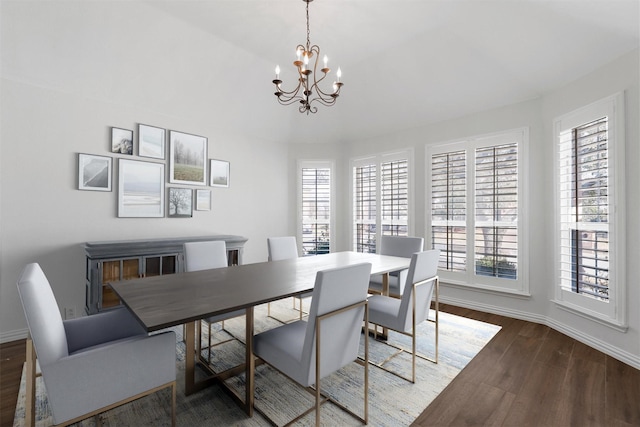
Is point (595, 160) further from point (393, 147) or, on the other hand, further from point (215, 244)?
point (215, 244)

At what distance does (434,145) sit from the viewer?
4.21 metres

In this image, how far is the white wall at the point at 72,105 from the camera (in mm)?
2721

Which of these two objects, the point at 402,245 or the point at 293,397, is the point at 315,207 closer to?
the point at 402,245

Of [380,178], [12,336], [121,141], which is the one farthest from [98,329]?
[380,178]

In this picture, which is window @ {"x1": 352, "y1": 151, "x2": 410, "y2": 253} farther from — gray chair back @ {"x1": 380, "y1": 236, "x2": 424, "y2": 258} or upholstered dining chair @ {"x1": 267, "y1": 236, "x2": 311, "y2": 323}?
upholstered dining chair @ {"x1": 267, "y1": 236, "x2": 311, "y2": 323}

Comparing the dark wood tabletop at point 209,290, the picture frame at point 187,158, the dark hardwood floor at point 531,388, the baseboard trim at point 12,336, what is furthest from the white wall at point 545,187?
the baseboard trim at point 12,336

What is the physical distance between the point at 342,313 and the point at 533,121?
11.0 ft

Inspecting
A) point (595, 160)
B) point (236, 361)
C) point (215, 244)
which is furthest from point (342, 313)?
point (595, 160)

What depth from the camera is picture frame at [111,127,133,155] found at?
11.1 ft

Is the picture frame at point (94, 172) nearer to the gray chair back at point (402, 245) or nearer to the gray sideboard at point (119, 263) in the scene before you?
the gray sideboard at point (119, 263)

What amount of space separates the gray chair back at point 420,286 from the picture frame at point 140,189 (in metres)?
3.12

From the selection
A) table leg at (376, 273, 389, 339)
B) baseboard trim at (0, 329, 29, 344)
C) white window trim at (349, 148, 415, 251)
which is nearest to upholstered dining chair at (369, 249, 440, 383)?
table leg at (376, 273, 389, 339)

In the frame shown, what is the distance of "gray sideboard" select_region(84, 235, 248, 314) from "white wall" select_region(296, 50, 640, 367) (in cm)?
330

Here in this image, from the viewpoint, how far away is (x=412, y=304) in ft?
7.00
